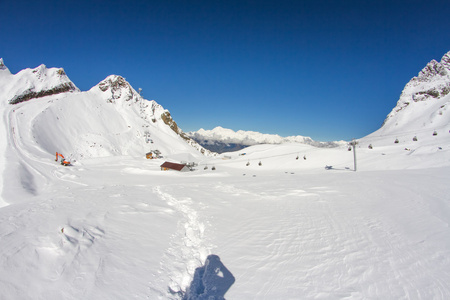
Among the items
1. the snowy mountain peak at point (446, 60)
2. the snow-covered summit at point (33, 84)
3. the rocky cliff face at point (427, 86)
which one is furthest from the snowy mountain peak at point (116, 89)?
the snowy mountain peak at point (446, 60)

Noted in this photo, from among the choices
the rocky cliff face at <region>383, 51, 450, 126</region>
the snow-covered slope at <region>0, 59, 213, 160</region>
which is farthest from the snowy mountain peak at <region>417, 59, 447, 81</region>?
the snow-covered slope at <region>0, 59, 213, 160</region>

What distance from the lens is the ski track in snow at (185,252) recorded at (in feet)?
18.6

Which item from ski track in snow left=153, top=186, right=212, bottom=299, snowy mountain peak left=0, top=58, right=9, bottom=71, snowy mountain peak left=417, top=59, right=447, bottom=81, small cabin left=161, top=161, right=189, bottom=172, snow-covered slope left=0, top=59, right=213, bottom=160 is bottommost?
ski track in snow left=153, top=186, right=212, bottom=299

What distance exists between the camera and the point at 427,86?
385ft

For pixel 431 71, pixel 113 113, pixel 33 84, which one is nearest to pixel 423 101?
pixel 431 71

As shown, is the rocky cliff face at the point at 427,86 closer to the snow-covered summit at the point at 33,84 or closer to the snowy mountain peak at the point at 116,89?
the snowy mountain peak at the point at 116,89

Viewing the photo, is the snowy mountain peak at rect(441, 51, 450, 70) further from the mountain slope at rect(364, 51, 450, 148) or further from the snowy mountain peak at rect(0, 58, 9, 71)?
the snowy mountain peak at rect(0, 58, 9, 71)

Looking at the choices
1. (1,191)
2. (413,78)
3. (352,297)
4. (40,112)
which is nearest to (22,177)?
(1,191)

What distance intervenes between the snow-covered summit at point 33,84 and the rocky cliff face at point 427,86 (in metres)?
162

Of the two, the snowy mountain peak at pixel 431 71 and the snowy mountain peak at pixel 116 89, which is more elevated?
the snowy mountain peak at pixel 431 71

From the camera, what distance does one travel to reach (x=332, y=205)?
444 inches

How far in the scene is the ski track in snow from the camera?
18.6 feet

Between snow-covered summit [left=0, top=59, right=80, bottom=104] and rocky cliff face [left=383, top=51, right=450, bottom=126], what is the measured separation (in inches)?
6382

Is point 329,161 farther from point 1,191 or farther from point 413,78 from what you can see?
point 413,78
